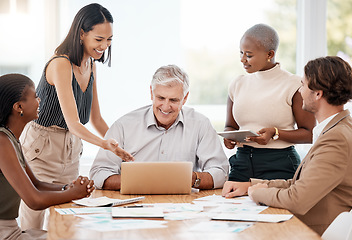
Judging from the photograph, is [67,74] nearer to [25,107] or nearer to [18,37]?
[25,107]

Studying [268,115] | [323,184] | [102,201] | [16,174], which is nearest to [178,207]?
[102,201]

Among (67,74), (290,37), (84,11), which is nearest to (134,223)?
(67,74)

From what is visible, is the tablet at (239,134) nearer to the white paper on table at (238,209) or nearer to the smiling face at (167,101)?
the smiling face at (167,101)

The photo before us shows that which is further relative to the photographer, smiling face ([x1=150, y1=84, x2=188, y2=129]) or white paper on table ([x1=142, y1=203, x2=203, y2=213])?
smiling face ([x1=150, y1=84, x2=188, y2=129])

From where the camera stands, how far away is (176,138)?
8.50 feet

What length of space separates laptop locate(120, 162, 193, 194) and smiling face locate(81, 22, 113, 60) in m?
0.79

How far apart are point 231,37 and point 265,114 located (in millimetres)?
1720

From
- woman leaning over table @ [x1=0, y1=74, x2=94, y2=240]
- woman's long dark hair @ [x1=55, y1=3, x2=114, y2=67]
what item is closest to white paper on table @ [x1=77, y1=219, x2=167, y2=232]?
woman leaning over table @ [x1=0, y1=74, x2=94, y2=240]

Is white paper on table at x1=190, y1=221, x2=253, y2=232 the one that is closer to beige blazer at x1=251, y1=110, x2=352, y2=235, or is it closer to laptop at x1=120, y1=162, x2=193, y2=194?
beige blazer at x1=251, y1=110, x2=352, y2=235

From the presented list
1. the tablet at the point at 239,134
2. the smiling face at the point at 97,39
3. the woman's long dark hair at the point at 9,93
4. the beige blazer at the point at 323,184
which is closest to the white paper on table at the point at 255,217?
the beige blazer at the point at 323,184

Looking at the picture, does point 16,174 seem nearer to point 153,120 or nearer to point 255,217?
point 153,120

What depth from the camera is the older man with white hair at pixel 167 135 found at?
2529mm

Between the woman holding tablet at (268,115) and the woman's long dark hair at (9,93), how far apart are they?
1142 millimetres

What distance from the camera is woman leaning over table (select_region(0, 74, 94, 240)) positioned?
6.64 ft
